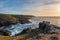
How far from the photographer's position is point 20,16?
1.97 metres

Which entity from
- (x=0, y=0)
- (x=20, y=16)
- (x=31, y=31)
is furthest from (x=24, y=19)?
(x=0, y=0)

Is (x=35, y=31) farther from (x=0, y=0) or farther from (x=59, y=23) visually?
(x=0, y=0)

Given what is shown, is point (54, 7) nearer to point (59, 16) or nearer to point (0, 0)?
point (59, 16)

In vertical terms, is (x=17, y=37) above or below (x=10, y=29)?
below

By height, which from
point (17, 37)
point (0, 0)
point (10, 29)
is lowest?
point (17, 37)

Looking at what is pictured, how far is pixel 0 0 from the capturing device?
77.8 inches

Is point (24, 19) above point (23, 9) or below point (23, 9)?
below

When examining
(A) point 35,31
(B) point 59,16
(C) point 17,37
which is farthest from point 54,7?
(C) point 17,37

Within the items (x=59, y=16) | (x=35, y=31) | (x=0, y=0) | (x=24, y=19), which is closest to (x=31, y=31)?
(x=35, y=31)

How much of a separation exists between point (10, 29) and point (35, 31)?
1.28 ft

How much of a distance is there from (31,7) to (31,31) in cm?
38

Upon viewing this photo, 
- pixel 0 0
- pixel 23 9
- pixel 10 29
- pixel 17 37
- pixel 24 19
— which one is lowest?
pixel 17 37

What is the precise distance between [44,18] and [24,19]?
0.32m

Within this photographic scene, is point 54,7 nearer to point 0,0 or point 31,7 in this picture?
point 31,7
